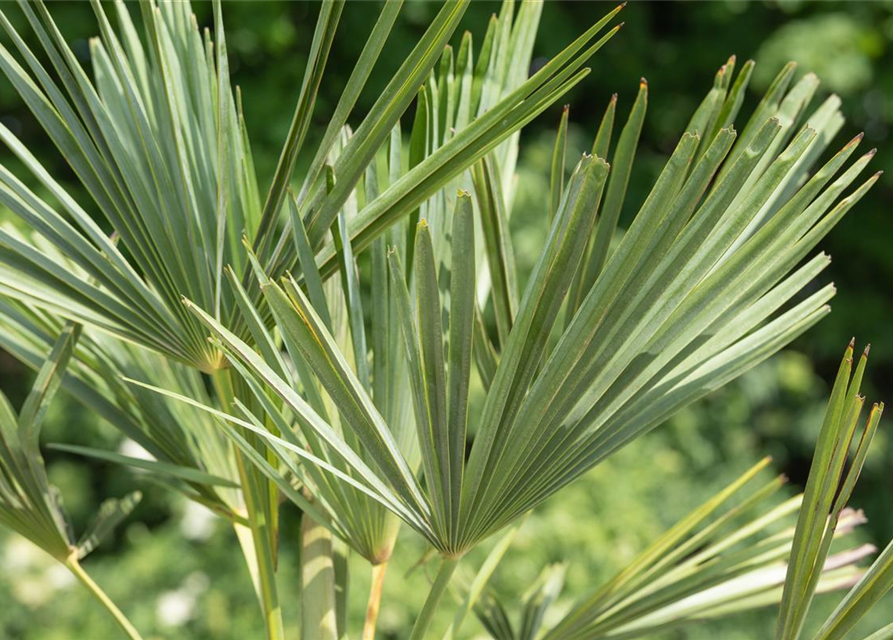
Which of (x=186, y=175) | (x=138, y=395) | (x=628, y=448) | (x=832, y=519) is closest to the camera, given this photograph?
(x=832, y=519)

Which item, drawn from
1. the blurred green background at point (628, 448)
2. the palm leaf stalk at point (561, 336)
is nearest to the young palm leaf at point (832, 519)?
the palm leaf stalk at point (561, 336)

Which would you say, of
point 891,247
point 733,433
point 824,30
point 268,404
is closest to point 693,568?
point 268,404

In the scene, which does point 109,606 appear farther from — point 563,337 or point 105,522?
point 563,337

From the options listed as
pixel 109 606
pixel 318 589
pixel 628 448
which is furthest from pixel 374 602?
pixel 628 448

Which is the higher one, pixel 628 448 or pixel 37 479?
pixel 37 479

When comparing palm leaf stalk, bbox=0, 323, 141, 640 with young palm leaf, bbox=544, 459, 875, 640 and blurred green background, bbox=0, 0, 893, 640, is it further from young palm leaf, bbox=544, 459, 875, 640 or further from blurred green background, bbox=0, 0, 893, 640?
blurred green background, bbox=0, 0, 893, 640

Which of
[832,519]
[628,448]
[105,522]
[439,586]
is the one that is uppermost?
[832,519]

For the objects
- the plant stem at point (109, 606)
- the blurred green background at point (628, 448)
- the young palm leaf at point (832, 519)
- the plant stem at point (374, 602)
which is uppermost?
the young palm leaf at point (832, 519)

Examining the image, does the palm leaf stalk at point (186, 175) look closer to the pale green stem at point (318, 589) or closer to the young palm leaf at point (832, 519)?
the pale green stem at point (318, 589)
